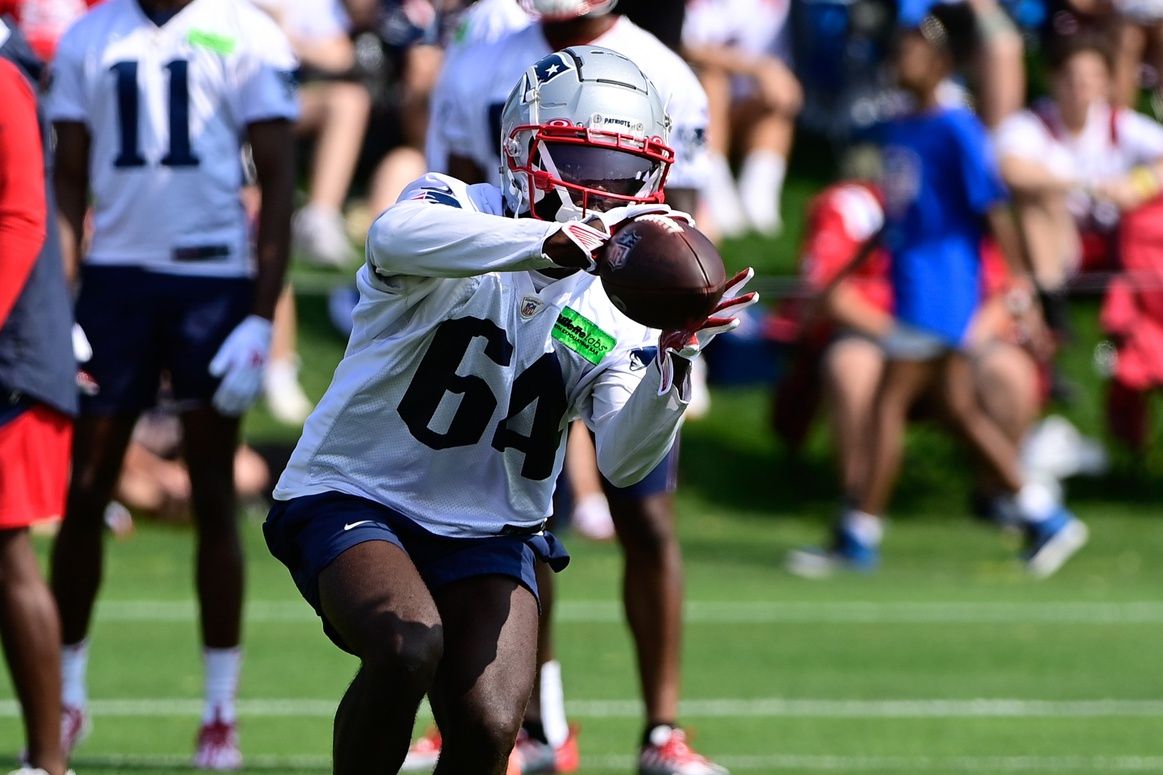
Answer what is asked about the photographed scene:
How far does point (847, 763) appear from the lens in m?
6.21

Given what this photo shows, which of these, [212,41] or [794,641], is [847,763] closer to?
[794,641]

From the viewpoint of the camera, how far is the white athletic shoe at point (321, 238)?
13.2 metres

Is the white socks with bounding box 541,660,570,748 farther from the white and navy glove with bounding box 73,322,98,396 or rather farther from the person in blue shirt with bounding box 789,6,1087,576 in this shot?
the person in blue shirt with bounding box 789,6,1087,576

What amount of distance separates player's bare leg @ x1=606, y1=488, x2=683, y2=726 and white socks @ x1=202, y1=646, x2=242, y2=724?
4.21 feet

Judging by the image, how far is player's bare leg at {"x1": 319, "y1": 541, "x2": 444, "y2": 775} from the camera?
3977 millimetres

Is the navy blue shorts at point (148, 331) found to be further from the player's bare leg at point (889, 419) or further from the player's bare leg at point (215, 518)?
the player's bare leg at point (889, 419)

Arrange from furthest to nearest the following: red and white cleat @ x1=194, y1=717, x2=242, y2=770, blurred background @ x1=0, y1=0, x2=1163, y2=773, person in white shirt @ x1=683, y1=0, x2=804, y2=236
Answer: person in white shirt @ x1=683, y1=0, x2=804, y2=236, blurred background @ x1=0, y1=0, x2=1163, y2=773, red and white cleat @ x1=194, y1=717, x2=242, y2=770

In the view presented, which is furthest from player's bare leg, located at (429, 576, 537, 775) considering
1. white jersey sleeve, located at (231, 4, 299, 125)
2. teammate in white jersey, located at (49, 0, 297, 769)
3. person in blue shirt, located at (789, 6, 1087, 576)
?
person in blue shirt, located at (789, 6, 1087, 576)

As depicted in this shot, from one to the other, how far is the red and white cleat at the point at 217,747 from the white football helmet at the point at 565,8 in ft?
7.87

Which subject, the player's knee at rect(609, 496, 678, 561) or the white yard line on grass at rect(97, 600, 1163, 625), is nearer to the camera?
the player's knee at rect(609, 496, 678, 561)

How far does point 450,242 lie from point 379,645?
828mm

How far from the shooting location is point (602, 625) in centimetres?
902

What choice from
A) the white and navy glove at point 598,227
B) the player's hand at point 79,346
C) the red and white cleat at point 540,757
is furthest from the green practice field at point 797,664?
the white and navy glove at point 598,227

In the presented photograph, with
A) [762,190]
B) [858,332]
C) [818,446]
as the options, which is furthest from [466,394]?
[762,190]
